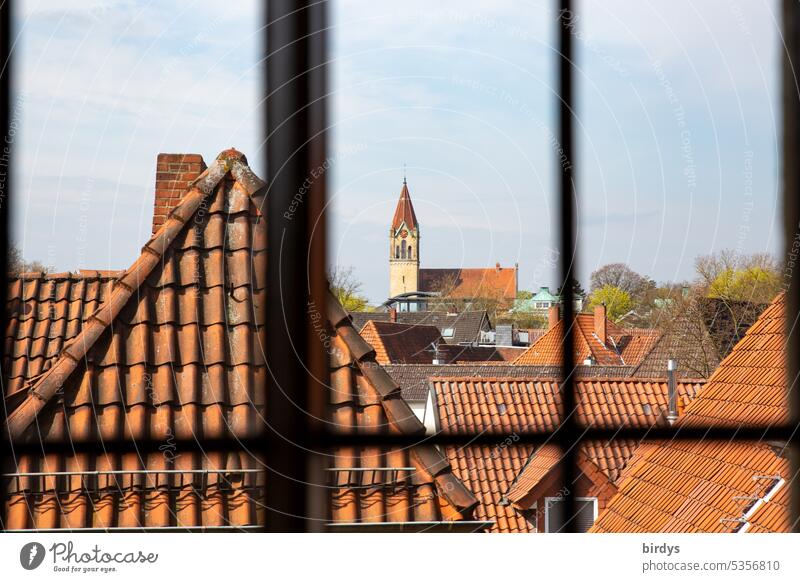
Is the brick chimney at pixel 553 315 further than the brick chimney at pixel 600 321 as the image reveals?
No

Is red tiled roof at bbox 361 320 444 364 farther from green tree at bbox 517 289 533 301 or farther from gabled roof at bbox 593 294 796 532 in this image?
gabled roof at bbox 593 294 796 532

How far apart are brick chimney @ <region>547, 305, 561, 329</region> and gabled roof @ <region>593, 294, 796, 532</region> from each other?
0.31 metres

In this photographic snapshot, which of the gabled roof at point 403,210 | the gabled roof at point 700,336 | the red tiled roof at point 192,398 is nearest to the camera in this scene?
the red tiled roof at point 192,398

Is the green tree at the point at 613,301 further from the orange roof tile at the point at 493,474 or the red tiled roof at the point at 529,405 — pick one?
the orange roof tile at the point at 493,474

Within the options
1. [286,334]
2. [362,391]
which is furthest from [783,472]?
[286,334]

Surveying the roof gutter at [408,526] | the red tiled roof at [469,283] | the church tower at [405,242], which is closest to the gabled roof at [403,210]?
the church tower at [405,242]

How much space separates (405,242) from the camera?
5.73 feet

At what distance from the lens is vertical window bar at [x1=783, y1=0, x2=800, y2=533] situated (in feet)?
5.99

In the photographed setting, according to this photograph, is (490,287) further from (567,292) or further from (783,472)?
(783,472)

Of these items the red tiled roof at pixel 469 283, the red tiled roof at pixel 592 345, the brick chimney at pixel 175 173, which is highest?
the brick chimney at pixel 175 173

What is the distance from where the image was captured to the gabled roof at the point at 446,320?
1683mm

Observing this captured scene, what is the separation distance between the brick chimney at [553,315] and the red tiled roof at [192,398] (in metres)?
0.31

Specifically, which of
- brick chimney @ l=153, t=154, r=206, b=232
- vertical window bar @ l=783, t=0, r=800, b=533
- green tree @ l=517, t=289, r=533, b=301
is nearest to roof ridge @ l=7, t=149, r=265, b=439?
brick chimney @ l=153, t=154, r=206, b=232
